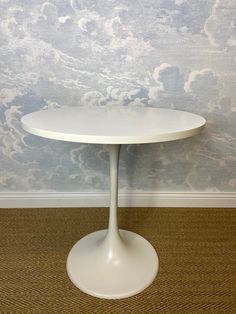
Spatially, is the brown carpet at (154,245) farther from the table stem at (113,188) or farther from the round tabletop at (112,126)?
the round tabletop at (112,126)

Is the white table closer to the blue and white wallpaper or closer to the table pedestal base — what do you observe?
the table pedestal base

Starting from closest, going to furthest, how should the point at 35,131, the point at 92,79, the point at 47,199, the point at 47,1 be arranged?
the point at 35,131, the point at 47,1, the point at 92,79, the point at 47,199

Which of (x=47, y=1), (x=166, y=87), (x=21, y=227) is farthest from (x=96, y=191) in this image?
(x=47, y=1)

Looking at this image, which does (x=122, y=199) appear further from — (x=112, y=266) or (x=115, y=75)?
(x=115, y=75)

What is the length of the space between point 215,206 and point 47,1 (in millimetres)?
1555

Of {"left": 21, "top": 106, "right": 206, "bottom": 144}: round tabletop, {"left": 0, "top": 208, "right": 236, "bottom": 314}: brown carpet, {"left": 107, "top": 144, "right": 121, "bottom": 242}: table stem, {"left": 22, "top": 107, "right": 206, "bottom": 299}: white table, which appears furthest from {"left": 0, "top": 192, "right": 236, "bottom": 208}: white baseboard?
{"left": 21, "top": 106, "right": 206, "bottom": 144}: round tabletop

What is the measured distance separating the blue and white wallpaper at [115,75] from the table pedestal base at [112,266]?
1.59ft

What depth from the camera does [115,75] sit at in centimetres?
145

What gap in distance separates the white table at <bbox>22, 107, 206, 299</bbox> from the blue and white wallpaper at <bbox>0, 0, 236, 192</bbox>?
1.04ft

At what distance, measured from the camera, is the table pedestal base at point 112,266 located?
1.11 metres

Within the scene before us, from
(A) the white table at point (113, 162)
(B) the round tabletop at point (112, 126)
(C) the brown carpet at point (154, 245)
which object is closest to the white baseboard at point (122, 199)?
(C) the brown carpet at point (154, 245)

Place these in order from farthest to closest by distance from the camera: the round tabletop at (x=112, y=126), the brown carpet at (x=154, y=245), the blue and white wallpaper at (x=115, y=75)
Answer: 1. the blue and white wallpaper at (x=115, y=75)
2. the brown carpet at (x=154, y=245)
3. the round tabletop at (x=112, y=126)

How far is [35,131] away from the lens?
87cm

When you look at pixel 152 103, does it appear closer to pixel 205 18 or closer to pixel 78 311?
pixel 205 18
